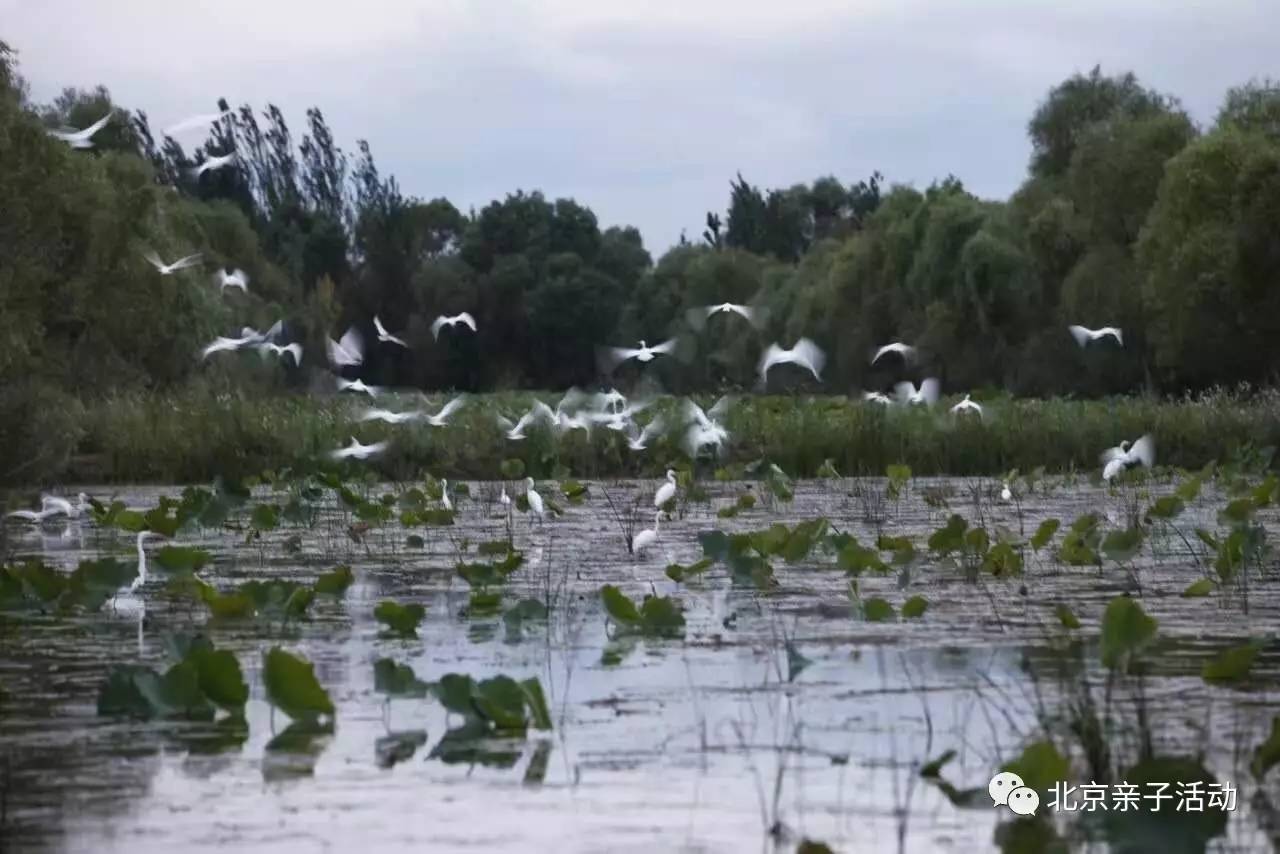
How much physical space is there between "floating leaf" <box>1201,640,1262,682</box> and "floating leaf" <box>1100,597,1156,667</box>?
401mm

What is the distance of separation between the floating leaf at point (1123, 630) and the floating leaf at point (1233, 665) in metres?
0.40

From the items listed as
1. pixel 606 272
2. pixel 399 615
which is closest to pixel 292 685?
pixel 399 615

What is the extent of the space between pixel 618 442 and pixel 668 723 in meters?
17.1

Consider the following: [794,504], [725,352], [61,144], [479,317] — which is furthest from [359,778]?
[479,317]

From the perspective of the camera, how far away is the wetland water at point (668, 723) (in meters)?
5.05

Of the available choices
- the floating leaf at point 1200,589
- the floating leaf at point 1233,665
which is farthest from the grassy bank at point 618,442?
the floating leaf at point 1233,665

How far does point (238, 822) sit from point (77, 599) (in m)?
3.85

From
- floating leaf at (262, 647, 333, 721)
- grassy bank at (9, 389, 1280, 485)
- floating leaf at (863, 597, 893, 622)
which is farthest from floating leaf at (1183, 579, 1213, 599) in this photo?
grassy bank at (9, 389, 1280, 485)

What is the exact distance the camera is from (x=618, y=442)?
23.5m

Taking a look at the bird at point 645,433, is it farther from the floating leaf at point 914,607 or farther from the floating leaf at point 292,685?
the floating leaf at point 292,685

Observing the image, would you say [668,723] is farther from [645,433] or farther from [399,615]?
[645,433]

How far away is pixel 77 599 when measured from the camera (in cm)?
877

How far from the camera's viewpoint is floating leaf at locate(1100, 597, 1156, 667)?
6051 millimetres

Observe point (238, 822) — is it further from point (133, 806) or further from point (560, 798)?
point (560, 798)
